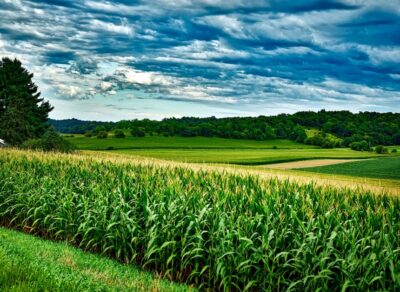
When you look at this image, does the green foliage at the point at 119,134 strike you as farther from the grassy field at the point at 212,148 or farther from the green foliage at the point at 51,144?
the green foliage at the point at 51,144

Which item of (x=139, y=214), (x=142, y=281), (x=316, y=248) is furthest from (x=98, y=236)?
(x=316, y=248)

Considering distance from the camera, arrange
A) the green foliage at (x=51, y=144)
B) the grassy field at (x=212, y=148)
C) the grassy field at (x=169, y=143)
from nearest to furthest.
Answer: the green foliage at (x=51, y=144) < the grassy field at (x=212, y=148) < the grassy field at (x=169, y=143)

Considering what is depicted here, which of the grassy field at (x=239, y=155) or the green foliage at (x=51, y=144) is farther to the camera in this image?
Answer: the grassy field at (x=239, y=155)

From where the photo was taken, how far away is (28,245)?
34.3 ft

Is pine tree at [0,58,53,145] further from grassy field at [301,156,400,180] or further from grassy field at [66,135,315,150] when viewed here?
grassy field at [301,156,400,180]

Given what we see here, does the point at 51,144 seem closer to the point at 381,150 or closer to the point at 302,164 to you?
the point at 302,164

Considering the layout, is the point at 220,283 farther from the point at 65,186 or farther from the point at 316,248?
the point at 65,186

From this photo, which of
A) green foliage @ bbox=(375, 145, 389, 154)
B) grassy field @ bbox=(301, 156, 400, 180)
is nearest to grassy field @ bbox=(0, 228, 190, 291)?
grassy field @ bbox=(301, 156, 400, 180)

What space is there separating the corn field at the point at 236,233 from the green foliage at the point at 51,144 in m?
29.9

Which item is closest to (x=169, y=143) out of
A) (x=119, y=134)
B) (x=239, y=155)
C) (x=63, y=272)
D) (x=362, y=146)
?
(x=119, y=134)

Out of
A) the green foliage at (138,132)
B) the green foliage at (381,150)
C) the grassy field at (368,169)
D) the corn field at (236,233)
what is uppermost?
the green foliage at (138,132)

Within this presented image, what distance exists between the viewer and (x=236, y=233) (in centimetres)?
830

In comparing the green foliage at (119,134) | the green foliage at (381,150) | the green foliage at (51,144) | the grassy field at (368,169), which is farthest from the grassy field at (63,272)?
the green foliage at (381,150)

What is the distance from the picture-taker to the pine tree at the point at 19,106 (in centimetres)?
5270
